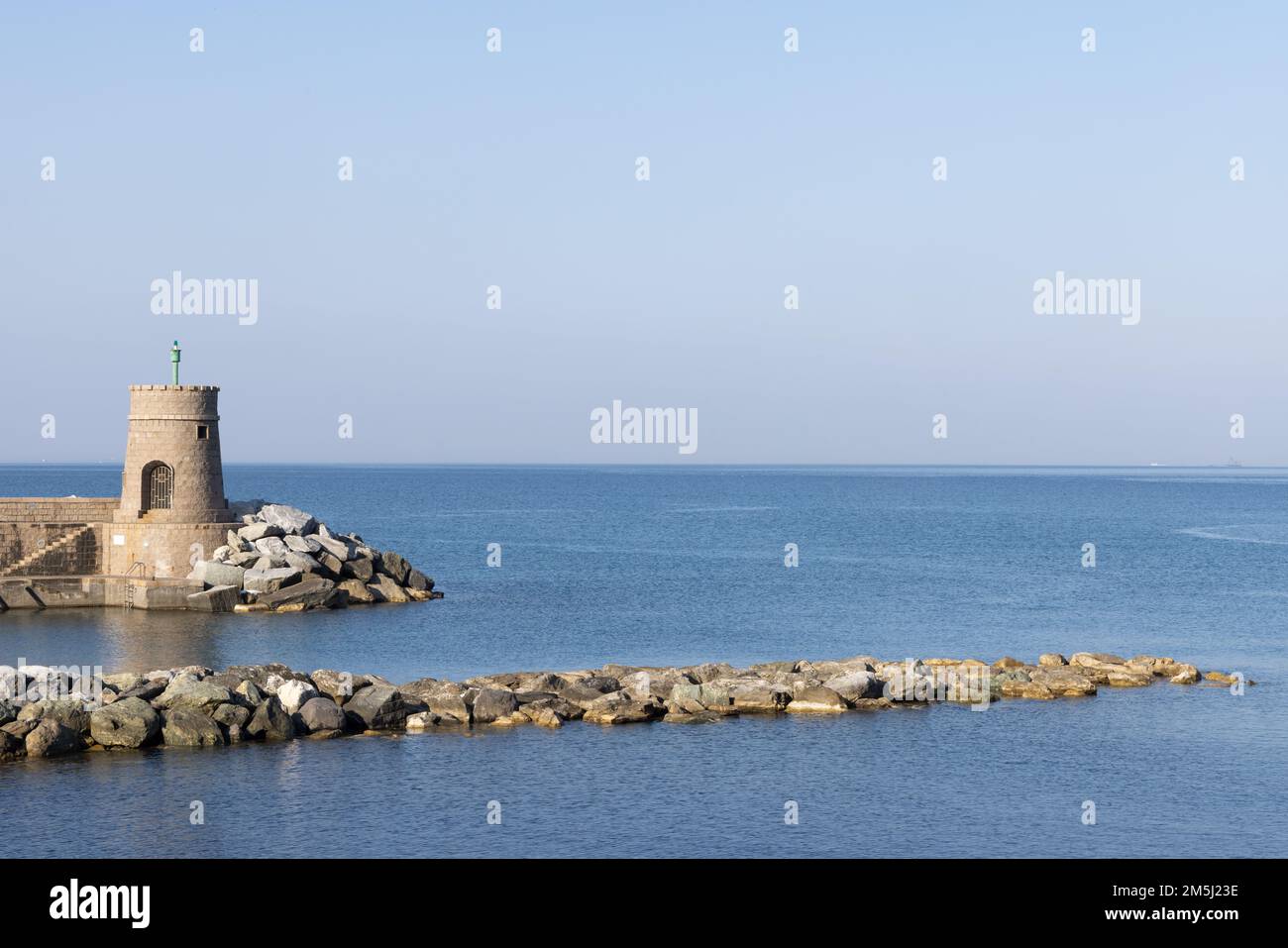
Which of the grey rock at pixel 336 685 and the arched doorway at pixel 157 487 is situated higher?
the arched doorway at pixel 157 487

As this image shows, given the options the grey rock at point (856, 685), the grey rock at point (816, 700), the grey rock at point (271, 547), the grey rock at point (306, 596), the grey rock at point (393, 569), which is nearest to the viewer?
the grey rock at point (816, 700)

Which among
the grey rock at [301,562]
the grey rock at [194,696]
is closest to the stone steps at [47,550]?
the grey rock at [301,562]

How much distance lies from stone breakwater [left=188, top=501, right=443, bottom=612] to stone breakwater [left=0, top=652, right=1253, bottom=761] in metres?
19.5

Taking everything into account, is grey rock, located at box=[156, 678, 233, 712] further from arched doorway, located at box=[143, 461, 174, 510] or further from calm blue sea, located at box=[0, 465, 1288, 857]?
arched doorway, located at box=[143, 461, 174, 510]

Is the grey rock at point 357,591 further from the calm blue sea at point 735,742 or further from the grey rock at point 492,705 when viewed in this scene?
the grey rock at point 492,705

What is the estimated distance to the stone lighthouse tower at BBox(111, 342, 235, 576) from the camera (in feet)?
185

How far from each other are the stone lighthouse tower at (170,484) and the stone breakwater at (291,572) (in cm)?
109

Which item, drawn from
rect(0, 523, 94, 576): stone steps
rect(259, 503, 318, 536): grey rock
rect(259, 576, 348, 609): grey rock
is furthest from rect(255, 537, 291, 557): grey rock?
rect(0, 523, 94, 576): stone steps

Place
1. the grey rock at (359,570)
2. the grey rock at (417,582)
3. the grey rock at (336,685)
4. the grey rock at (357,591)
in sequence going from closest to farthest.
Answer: the grey rock at (336,685), the grey rock at (357,591), the grey rock at (359,570), the grey rock at (417,582)

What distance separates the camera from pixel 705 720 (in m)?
34.9

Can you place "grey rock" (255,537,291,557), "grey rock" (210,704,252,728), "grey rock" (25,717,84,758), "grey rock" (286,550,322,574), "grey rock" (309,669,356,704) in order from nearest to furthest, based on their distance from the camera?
"grey rock" (25,717,84,758) < "grey rock" (210,704,252,728) < "grey rock" (309,669,356,704) < "grey rock" (286,550,322,574) < "grey rock" (255,537,291,557)

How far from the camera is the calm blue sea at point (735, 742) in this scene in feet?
83.9

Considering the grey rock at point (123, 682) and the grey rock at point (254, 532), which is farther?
the grey rock at point (254, 532)
